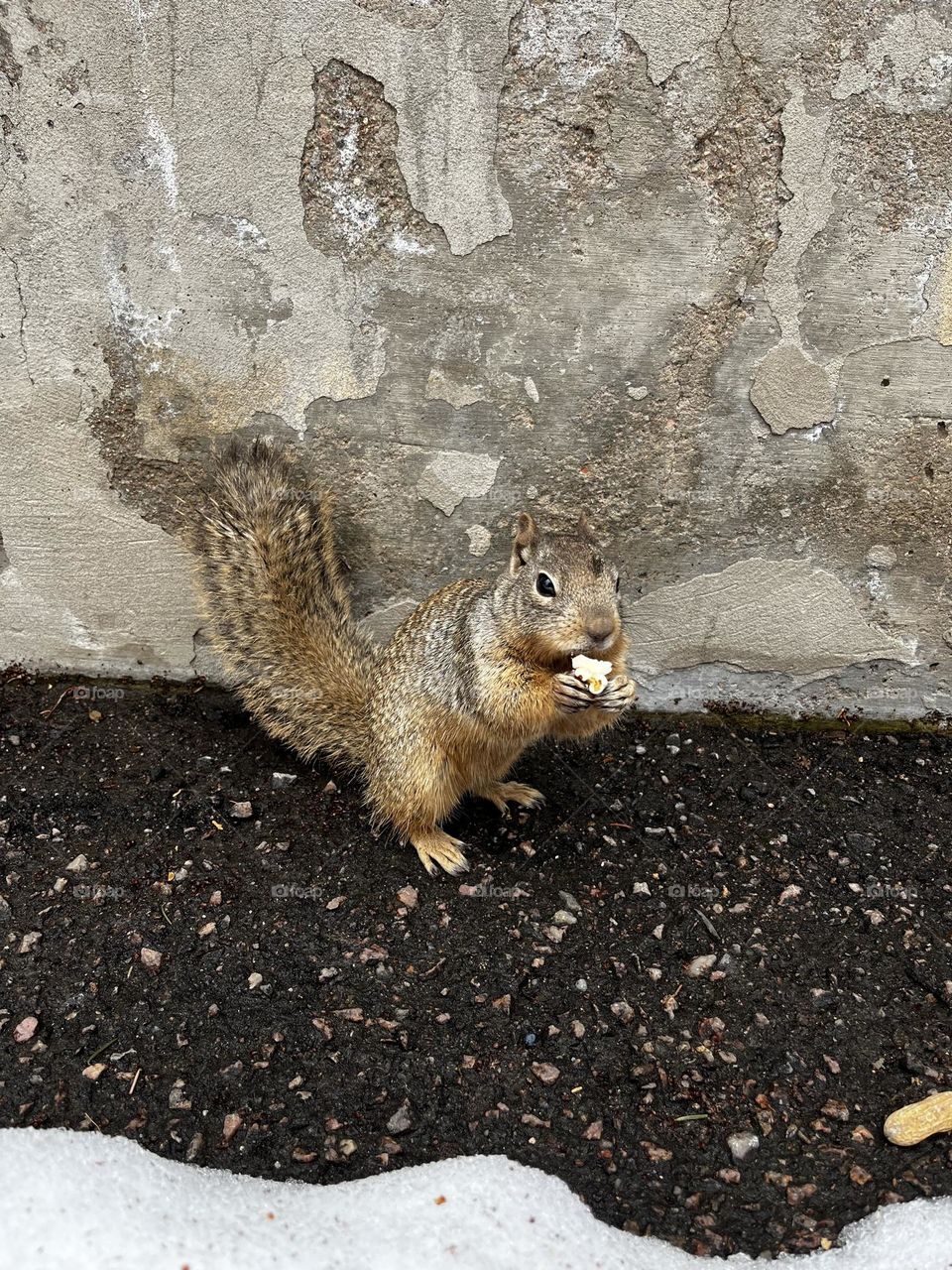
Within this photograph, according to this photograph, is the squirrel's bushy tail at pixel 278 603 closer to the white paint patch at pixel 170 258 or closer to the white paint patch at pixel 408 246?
the white paint patch at pixel 170 258

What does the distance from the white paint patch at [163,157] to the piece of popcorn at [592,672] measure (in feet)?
5.84

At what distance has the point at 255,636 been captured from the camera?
3.11 metres

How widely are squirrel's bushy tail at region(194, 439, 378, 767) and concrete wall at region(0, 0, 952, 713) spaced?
16cm

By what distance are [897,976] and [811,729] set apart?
43.4 inches

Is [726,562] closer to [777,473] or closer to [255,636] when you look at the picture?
[777,473]

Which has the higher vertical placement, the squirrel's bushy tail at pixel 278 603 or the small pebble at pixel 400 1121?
the squirrel's bushy tail at pixel 278 603

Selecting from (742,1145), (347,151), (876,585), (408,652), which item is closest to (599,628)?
(408,652)

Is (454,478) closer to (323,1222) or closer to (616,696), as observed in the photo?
(616,696)

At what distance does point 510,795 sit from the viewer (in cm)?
317

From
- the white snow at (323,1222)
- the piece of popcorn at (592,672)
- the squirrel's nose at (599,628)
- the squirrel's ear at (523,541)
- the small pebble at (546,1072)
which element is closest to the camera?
the white snow at (323,1222)

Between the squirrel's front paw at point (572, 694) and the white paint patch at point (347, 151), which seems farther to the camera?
the white paint patch at point (347, 151)

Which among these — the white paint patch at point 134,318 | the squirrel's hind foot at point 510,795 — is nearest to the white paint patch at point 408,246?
the white paint patch at point 134,318

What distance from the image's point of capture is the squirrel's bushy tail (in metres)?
3.07

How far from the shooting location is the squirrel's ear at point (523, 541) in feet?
8.87
